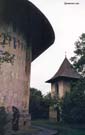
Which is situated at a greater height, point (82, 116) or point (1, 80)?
point (1, 80)

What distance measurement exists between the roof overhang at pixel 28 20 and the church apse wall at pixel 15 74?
740 millimetres

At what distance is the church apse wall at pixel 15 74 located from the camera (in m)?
19.4

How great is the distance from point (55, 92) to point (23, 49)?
19124mm

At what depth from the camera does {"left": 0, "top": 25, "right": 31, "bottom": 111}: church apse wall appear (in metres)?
19.4

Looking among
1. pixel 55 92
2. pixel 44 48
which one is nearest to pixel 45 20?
pixel 44 48

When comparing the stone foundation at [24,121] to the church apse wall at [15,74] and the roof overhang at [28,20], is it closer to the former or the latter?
the church apse wall at [15,74]

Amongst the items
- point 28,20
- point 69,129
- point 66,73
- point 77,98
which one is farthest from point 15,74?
point 66,73

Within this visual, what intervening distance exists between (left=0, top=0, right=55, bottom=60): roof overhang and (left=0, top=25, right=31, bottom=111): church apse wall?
2.43 feet

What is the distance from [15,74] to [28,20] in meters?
4.14

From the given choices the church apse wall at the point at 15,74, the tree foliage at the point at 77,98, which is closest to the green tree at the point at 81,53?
the tree foliage at the point at 77,98

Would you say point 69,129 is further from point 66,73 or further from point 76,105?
point 66,73

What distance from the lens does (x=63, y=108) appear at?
33281 mm

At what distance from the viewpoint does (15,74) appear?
2055 cm

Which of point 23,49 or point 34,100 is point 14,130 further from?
point 34,100
